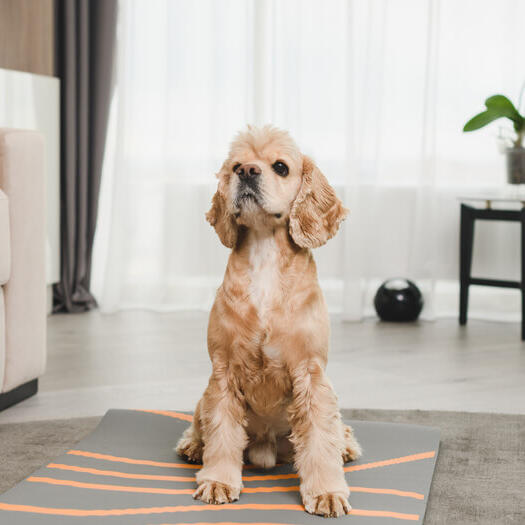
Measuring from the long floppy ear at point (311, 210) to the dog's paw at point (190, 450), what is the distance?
1.91 feet

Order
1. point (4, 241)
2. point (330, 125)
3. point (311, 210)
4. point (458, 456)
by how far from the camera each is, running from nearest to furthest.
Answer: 1. point (311, 210)
2. point (458, 456)
3. point (4, 241)
4. point (330, 125)

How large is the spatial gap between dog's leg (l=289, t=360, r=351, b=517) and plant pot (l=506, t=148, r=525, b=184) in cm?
228

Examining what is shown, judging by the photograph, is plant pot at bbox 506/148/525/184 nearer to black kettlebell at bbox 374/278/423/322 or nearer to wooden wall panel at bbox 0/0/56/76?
black kettlebell at bbox 374/278/423/322

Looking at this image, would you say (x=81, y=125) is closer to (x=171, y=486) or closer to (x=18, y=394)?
(x=18, y=394)

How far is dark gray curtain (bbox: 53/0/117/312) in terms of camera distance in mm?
4070

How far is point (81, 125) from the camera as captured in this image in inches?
162

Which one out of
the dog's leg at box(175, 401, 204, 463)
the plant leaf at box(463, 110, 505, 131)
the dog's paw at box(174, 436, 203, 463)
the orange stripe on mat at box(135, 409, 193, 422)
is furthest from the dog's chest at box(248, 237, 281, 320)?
the plant leaf at box(463, 110, 505, 131)

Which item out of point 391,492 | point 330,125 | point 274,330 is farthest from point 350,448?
point 330,125

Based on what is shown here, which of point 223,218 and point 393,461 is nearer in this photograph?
point 223,218

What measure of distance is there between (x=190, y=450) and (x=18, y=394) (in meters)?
0.82

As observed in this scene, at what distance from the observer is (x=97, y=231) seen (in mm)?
4285

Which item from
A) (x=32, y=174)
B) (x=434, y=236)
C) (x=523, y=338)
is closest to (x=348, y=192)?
(x=434, y=236)

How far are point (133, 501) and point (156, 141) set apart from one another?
280 centimetres

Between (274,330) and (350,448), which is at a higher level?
(274,330)
